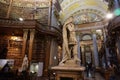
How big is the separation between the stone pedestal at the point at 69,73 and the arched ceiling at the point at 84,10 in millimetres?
14029

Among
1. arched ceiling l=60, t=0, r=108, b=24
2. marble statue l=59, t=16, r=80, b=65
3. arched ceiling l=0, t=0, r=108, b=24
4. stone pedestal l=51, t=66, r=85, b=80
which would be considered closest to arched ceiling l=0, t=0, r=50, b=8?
arched ceiling l=0, t=0, r=108, b=24

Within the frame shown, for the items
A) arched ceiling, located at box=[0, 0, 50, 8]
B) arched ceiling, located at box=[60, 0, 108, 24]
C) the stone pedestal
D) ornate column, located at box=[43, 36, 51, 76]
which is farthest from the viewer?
arched ceiling, located at box=[60, 0, 108, 24]

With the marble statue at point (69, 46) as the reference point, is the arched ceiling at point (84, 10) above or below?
above

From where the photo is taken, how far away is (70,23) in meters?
3.64

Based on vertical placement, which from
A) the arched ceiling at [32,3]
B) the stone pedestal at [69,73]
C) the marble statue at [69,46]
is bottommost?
the stone pedestal at [69,73]

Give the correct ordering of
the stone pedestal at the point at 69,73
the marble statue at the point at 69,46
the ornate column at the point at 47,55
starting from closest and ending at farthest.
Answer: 1. the stone pedestal at the point at 69,73
2. the marble statue at the point at 69,46
3. the ornate column at the point at 47,55

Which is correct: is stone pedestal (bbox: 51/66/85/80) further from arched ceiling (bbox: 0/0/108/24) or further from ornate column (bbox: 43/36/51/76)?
arched ceiling (bbox: 0/0/108/24)

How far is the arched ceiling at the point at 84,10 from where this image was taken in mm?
16203

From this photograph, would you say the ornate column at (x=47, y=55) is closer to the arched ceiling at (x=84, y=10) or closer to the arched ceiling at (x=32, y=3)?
the arched ceiling at (x=32, y=3)

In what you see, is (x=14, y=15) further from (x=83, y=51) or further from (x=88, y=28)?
(x=83, y=51)

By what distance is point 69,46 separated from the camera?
11.6 ft

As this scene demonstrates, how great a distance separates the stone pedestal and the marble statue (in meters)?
0.26

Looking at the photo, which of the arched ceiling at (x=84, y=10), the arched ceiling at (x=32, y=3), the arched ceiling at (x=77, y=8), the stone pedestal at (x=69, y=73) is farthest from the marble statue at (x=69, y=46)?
the arched ceiling at (x=84, y=10)

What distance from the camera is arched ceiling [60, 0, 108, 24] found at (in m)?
16.2
